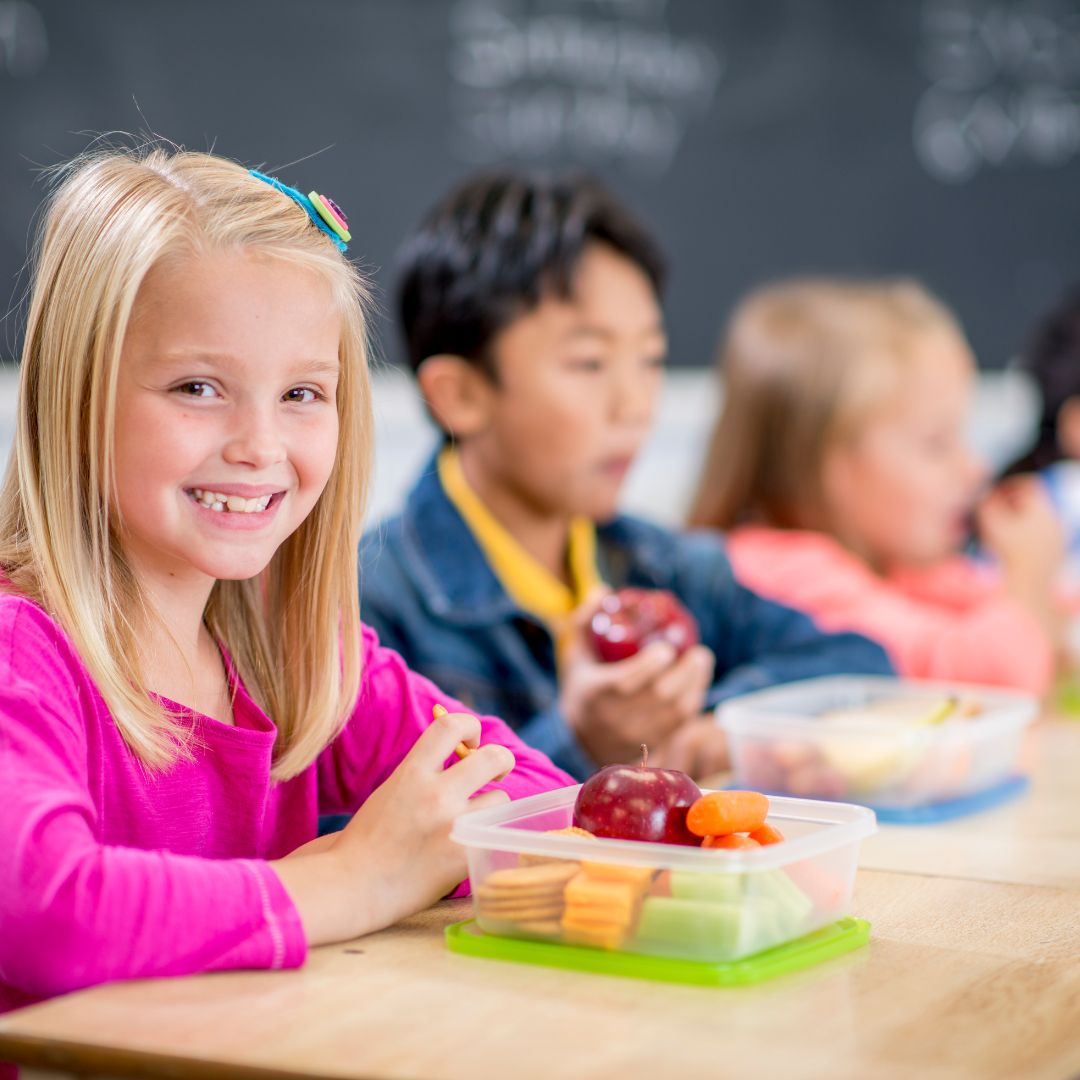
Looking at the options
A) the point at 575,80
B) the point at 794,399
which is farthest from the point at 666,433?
the point at 575,80

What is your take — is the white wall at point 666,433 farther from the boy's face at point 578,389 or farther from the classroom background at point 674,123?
the boy's face at point 578,389

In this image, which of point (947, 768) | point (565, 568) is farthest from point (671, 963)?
point (565, 568)

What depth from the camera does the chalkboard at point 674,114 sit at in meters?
2.78

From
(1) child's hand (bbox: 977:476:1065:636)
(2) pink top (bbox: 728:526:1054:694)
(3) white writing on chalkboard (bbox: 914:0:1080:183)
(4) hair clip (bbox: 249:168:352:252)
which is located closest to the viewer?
(4) hair clip (bbox: 249:168:352:252)

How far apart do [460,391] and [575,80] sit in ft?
4.09

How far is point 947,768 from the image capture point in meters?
1.59

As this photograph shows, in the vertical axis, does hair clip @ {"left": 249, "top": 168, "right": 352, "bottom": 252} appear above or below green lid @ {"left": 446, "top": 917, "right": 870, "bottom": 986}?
above

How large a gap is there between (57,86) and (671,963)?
2.27 meters

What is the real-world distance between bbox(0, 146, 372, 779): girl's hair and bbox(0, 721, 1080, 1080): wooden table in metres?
0.26


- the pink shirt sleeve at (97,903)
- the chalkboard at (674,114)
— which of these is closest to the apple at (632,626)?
the pink shirt sleeve at (97,903)

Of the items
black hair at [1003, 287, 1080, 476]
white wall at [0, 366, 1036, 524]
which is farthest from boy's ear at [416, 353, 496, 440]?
black hair at [1003, 287, 1080, 476]

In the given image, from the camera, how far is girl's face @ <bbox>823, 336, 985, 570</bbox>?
2730 mm

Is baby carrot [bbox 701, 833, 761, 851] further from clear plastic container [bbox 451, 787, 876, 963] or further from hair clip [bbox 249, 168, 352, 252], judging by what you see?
hair clip [bbox 249, 168, 352, 252]

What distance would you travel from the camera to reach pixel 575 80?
3133 millimetres
